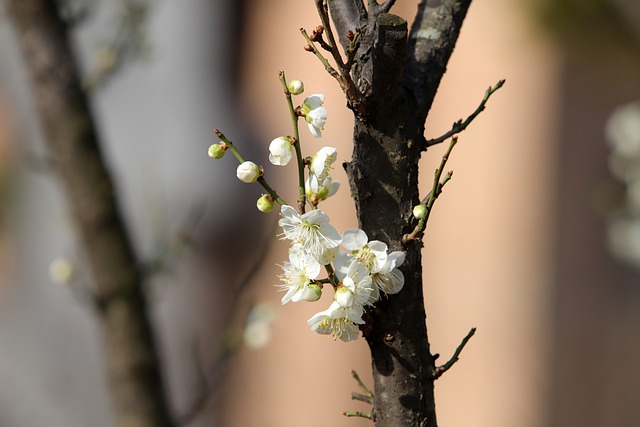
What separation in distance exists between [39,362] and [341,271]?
13.3ft

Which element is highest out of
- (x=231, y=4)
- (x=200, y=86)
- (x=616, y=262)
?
(x=231, y=4)

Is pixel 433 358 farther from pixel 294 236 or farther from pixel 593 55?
pixel 593 55

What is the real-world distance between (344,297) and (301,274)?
6 cm

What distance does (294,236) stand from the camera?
817 millimetres

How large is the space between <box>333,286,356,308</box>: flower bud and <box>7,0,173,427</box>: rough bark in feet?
3.04

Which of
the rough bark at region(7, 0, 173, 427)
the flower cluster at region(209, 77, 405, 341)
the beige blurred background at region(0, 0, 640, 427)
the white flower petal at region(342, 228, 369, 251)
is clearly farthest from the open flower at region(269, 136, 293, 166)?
the beige blurred background at region(0, 0, 640, 427)

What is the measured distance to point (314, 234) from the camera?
81 centimetres

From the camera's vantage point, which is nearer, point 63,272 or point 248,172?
point 248,172

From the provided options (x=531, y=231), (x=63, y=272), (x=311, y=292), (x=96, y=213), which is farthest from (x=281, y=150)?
(x=531, y=231)

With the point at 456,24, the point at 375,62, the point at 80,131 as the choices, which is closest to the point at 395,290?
the point at 375,62

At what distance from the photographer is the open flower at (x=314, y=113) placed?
2.76 ft

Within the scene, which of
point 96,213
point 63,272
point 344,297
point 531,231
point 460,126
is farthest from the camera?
point 531,231

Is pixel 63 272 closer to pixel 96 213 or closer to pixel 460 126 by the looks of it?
pixel 96 213

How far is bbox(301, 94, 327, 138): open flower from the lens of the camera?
840 mm
